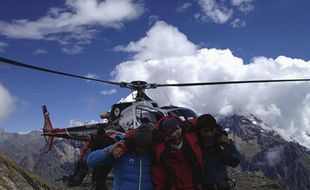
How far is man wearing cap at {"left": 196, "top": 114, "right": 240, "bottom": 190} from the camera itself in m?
6.65

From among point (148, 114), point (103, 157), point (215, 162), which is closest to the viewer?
point (103, 157)

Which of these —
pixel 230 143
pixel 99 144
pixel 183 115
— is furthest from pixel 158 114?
pixel 230 143

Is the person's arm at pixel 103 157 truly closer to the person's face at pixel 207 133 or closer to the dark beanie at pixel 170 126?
the dark beanie at pixel 170 126

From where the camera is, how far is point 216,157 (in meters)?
6.80

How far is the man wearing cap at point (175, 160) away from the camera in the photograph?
5.99m

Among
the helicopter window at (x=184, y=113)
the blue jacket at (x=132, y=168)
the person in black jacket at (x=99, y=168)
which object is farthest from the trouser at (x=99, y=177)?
the helicopter window at (x=184, y=113)

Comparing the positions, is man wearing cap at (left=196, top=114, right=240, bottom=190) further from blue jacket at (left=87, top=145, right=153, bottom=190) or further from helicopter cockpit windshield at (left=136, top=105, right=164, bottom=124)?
helicopter cockpit windshield at (left=136, top=105, right=164, bottom=124)

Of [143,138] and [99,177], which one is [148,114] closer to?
[99,177]

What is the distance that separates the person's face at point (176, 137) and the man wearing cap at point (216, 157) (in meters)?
0.59

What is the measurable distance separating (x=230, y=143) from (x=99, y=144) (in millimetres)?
6447

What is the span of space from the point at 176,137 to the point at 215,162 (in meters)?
1.17

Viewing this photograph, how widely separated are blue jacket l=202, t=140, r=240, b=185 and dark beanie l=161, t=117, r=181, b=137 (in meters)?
0.91

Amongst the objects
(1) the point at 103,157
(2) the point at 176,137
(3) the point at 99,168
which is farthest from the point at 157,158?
(3) the point at 99,168

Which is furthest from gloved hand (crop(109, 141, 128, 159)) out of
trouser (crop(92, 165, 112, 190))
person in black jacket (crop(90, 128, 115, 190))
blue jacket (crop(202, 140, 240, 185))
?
trouser (crop(92, 165, 112, 190))
